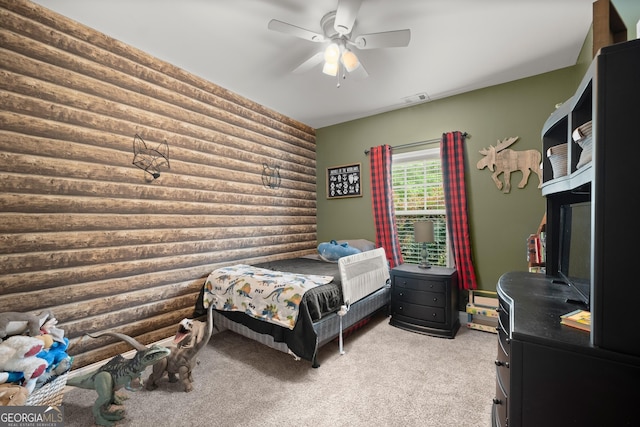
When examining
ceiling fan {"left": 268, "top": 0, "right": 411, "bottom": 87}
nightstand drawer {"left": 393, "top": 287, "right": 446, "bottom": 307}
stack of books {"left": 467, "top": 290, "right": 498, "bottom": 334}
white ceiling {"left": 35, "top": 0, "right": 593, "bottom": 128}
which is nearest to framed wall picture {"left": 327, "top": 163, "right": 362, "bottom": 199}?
white ceiling {"left": 35, "top": 0, "right": 593, "bottom": 128}

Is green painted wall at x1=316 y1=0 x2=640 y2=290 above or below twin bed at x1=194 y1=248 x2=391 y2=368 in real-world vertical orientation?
above

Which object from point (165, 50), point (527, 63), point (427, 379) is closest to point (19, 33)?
point (165, 50)

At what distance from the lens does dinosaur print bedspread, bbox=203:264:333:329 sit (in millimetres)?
2104

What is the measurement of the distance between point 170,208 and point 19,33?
4.99 ft

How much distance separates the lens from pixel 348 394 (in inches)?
71.8

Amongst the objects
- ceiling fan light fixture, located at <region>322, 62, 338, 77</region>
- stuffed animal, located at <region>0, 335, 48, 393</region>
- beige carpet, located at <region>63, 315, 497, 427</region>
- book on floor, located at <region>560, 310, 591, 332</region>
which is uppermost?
ceiling fan light fixture, located at <region>322, 62, 338, 77</region>

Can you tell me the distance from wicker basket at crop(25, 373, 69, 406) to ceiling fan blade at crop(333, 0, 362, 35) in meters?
2.87

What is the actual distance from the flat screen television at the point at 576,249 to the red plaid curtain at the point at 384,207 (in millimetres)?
1882

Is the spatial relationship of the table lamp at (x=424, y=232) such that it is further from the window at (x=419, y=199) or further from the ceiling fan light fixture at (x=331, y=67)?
the ceiling fan light fixture at (x=331, y=67)

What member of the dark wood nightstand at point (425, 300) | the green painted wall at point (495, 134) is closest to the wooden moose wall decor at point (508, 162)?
the green painted wall at point (495, 134)

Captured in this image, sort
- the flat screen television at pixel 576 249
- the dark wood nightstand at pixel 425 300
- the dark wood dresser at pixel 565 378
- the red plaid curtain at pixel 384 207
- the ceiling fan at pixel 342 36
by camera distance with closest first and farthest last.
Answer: the dark wood dresser at pixel 565 378, the flat screen television at pixel 576 249, the ceiling fan at pixel 342 36, the dark wood nightstand at pixel 425 300, the red plaid curtain at pixel 384 207

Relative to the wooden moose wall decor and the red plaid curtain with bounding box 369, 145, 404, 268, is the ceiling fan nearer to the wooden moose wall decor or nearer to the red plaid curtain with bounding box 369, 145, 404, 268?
the red plaid curtain with bounding box 369, 145, 404, 268

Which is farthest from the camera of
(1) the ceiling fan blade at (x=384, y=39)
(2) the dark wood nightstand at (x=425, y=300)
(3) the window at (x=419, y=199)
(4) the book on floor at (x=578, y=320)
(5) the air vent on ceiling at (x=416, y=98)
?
(3) the window at (x=419, y=199)

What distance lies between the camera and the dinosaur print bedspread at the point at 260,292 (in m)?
2.10
